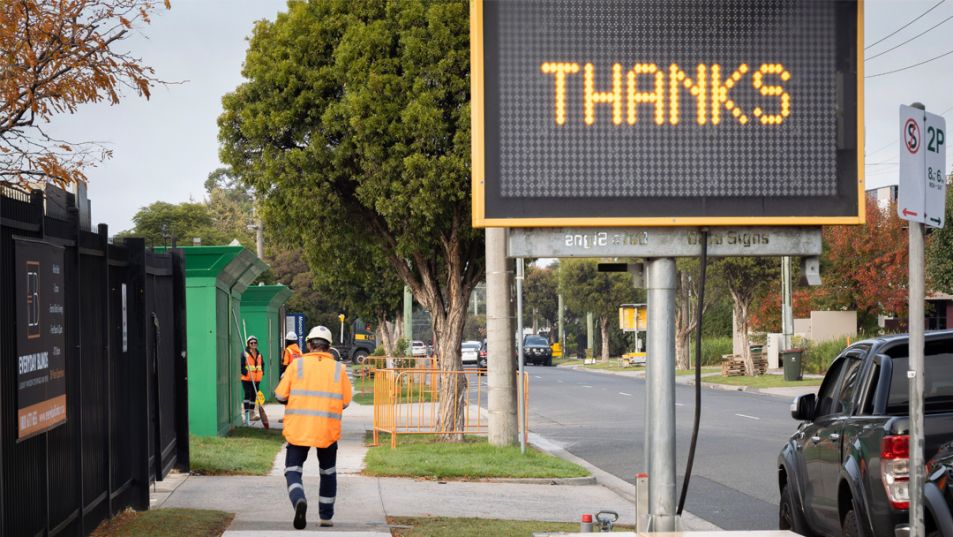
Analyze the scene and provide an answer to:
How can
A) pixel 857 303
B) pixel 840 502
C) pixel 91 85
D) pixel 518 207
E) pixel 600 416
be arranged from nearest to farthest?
1. pixel 518 207
2. pixel 840 502
3. pixel 91 85
4. pixel 600 416
5. pixel 857 303

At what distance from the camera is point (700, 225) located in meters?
6.67

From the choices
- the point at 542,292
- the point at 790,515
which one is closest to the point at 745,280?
the point at 790,515

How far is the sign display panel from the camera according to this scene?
656 cm

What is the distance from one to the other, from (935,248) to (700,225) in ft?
118

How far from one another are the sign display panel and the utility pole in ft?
Result: 36.1

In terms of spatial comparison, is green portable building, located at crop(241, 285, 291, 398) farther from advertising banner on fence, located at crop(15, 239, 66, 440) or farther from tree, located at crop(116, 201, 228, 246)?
tree, located at crop(116, 201, 228, 246)

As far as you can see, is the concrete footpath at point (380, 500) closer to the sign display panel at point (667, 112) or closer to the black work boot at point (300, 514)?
the black work boot at point (300, 514)

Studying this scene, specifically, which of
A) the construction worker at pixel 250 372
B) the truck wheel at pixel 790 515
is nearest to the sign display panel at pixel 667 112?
the truck wheel at pixel 790 515

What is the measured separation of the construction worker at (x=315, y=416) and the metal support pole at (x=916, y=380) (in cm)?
601

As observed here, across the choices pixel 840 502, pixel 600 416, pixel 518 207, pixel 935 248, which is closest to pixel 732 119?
pixel 518 207

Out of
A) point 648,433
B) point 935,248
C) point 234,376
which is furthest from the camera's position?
point 935,248

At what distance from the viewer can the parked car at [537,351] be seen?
74600mm

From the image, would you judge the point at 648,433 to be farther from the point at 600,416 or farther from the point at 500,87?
the point at 600,416

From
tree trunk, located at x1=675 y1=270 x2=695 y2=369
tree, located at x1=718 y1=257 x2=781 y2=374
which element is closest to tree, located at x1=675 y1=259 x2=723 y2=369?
tree trunk, located at x1=675 y1=270 x2=695 y2=369
